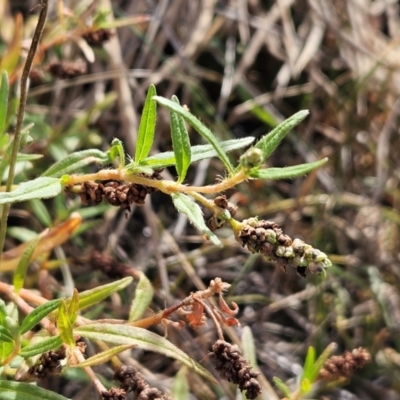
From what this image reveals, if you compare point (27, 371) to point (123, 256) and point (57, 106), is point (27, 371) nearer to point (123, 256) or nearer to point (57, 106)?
point (123, 256)

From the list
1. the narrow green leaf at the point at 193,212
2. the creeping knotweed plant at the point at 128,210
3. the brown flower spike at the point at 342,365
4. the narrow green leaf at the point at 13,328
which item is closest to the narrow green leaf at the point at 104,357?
the creeping knotweed plant at the point at 128,210

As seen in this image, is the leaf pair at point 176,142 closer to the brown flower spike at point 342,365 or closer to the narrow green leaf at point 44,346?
the narrow green leaf at point 44,346

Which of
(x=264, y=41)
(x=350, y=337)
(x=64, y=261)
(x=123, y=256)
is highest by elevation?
(x=264, y=41)

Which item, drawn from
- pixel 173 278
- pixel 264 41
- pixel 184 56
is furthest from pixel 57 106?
pixel 264 41

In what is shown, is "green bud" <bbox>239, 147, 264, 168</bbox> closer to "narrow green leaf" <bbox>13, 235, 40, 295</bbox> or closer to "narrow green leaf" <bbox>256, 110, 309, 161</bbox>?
"narrow green leaf" <bbox>256, 110, 309, 161</bbox>

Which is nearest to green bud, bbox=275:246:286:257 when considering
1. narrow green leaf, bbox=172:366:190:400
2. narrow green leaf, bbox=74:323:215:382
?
narrow green leaf, bbox=74:323:215:382

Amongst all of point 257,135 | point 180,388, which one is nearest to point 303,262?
point 180,388
